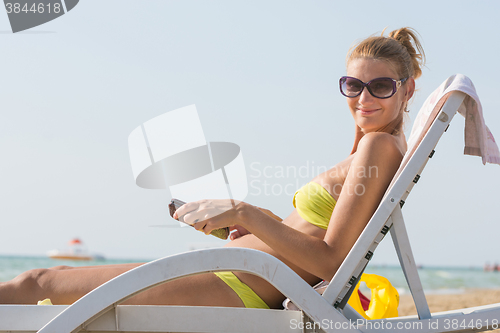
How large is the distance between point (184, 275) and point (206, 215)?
239 mm

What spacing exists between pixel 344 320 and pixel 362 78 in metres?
1.12

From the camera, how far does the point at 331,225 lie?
1.62 m

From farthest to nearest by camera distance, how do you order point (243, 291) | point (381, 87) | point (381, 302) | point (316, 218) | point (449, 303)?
point (449, 303) < point (381, 302) < point (381, 87) < point (316, 218) < point (243, 291)

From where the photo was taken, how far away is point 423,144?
1549 mm

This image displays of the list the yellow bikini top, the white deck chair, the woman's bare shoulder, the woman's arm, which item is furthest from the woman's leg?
the woman's bare shoulder

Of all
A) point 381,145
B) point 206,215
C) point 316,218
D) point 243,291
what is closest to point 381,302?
point 316,218

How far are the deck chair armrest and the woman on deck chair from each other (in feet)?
0.46

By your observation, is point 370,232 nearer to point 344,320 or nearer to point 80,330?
point 344,320

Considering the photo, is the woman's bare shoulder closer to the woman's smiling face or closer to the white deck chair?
the white deck chair

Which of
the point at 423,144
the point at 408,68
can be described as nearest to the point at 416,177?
the point at 423,144

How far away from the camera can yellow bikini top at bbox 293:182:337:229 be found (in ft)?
6.07

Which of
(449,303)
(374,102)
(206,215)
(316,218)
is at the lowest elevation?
(449,303)

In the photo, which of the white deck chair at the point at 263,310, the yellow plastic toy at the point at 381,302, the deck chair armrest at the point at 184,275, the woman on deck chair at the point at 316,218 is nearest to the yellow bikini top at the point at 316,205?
the woman on deck chair at the point at 316,218

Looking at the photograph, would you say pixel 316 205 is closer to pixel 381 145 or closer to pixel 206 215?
pixel 381 145
